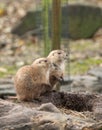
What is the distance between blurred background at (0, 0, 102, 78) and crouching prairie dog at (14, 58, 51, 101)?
7242mm

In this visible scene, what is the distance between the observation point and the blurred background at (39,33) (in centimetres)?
1775

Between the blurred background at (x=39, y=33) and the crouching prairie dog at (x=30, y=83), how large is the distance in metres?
7.24

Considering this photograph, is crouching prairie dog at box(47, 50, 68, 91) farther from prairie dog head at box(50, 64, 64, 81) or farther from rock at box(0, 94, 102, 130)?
rock at box(0, 94, 102, 130)

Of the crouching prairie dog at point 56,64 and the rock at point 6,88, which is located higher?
the crouching prairie dog at point 56,64

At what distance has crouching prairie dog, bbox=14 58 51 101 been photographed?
9148mm

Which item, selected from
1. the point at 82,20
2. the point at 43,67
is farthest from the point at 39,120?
the point at 82,20

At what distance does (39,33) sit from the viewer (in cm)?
1998

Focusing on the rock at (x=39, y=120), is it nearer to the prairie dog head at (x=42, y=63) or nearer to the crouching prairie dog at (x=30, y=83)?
the crouching prairie dog at (x=30, y=83)

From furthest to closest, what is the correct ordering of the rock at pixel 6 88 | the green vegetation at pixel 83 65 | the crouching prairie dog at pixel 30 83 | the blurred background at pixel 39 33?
the blurred background at pixel 39 33
the green vegetation at pixel 83 65
the rock at pixel 6 88
the crouching prairie dog at pixel 30 83

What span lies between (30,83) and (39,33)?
10.9m

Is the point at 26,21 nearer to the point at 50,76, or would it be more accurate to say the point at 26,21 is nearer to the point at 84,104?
the point at 50,76

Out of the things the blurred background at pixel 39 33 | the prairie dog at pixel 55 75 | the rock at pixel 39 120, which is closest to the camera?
the rock at pixel 39 120

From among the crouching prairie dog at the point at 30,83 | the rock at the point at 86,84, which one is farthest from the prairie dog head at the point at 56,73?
the rock at the point at 86,84

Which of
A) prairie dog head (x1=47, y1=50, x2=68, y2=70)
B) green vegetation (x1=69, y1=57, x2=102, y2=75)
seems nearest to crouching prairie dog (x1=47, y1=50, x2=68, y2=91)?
prairie dog head (x1=47, y1=50, x2=68, y2=70)
